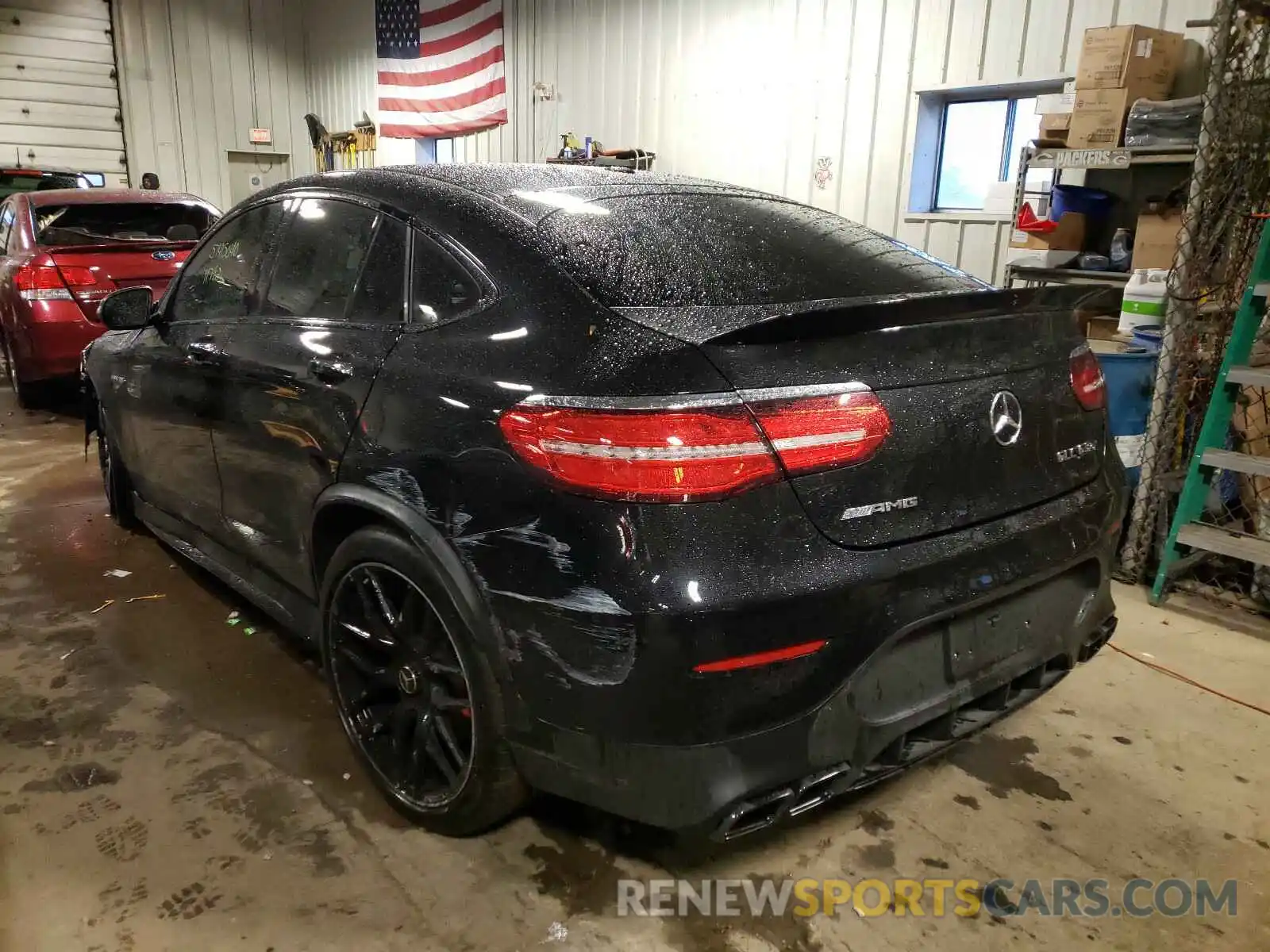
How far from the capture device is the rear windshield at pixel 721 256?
174cm

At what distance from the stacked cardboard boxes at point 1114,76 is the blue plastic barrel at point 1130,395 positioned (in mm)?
1129

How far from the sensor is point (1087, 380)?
197cm

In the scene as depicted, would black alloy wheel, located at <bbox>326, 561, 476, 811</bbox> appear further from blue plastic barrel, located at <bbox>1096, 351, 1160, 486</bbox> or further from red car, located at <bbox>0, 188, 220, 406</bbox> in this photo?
red car, located at <bbox>0, 188, 220, 406</bbox>

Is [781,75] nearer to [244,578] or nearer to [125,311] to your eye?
[125,311]

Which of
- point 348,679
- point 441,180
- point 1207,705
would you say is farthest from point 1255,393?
point 348,679

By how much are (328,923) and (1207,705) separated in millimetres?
2474

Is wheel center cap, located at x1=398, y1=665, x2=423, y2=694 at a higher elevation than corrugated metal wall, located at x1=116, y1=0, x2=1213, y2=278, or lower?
lower

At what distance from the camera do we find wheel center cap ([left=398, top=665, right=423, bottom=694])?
6.34 ft

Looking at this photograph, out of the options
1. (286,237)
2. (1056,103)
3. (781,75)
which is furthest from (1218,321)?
(781,75)

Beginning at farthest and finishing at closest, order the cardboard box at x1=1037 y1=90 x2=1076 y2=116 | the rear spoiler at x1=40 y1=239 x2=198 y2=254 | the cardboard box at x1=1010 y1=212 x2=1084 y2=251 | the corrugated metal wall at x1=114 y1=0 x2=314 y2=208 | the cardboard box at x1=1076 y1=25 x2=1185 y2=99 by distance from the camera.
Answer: the corrugated metal wall at x1=114 y1=0 x2=314 y2=208 < the rear spoiler at x1=40 y1=239 x2=198 y2=254 < the cardboard box at x1=1010 y1=212 x2=1084 y2=251 < the cardboard box at x1=1037 y1=90 x2=1076 y2=116 < the cardboard box at x1=1076 y1=25 x2=1185 y2=99

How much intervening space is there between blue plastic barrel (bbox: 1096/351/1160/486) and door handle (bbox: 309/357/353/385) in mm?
3036

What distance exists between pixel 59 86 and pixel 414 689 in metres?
13.4

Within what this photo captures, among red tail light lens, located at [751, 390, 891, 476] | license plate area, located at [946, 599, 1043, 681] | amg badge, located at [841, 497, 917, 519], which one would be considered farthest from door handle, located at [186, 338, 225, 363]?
license plate area, located at [946, 599, 1043, 681]

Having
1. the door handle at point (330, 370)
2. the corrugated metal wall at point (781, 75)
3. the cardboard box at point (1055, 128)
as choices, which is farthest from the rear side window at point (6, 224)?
the cardboard box at point (1055, 128)
